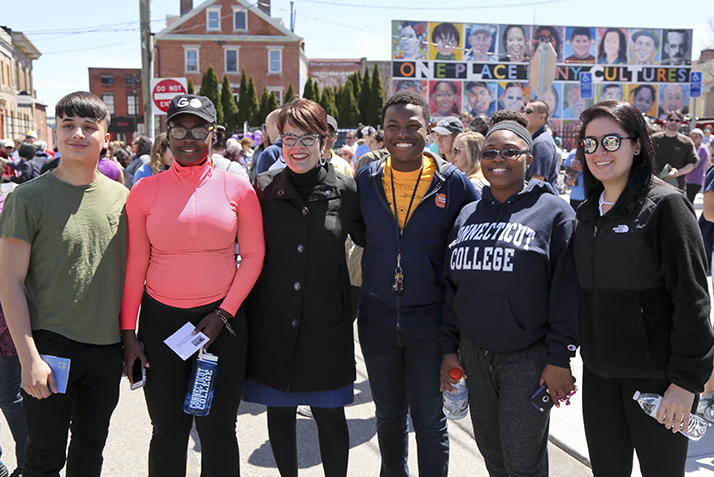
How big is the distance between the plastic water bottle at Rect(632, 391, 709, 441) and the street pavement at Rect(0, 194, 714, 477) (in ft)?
4.33

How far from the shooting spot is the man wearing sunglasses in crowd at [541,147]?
19.3 ft

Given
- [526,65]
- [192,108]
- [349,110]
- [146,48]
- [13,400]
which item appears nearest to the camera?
[192,108]

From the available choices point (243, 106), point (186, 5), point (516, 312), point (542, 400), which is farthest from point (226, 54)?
point (542, 400)

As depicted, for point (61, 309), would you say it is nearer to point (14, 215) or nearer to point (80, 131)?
point (14, 215)

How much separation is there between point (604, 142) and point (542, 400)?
1.12 meters

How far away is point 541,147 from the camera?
231 inches

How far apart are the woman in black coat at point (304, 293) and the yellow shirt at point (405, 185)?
0.23 m

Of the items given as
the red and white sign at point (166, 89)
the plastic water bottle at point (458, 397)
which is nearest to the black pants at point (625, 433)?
the plastic water bottle at point (458, 397)

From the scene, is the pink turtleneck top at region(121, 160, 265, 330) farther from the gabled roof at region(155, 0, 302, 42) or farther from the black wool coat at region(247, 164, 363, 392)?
the gabled roof at region(155, 0, 302, 42)

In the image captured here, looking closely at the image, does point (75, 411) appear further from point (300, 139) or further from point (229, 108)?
point (229, 108)

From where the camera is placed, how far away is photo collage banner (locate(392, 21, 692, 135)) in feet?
129

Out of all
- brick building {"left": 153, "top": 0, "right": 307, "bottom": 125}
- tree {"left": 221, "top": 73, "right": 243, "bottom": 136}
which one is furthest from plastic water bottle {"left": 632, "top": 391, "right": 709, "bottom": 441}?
brick building {"left": 153, "top": 0, "right": 307, "bottom": 125}

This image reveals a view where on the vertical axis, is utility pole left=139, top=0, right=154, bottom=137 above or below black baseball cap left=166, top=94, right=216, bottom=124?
above

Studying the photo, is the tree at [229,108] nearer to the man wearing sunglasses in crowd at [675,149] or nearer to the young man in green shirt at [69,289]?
the man wearing sunglasses in crowd at [675,149]
